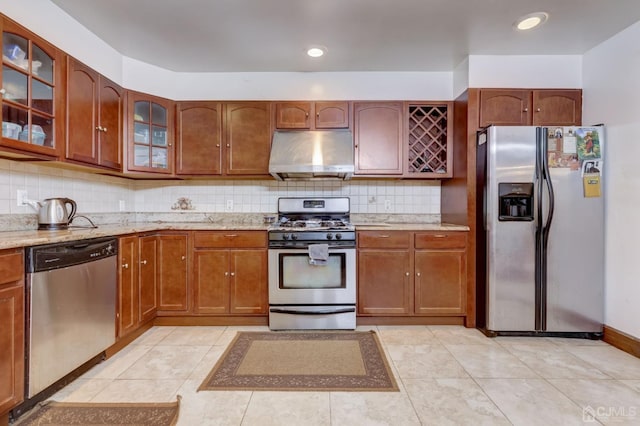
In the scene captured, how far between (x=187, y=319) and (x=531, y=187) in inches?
129

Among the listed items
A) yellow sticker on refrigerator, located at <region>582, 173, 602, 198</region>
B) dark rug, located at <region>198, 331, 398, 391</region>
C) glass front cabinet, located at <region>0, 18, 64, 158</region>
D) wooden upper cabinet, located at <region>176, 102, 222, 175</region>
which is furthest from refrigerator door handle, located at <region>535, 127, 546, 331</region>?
glass front cabinet, located at <region>0, 18, 64, 158</region>

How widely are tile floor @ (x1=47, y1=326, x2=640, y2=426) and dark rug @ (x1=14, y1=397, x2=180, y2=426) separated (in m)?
0.06

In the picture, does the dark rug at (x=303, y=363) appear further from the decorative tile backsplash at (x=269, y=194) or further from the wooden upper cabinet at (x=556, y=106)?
the wooden upper cabinet at (x=556, y=106)

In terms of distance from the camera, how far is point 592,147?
8.61ft

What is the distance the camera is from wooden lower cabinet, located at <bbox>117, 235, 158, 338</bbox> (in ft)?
8.11

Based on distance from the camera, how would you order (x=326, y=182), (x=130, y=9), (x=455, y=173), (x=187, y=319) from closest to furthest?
1. (x=130, y=9)
2. (x=187, y=319)
3. (x=455, y=173)
4. (x=326, y=182)

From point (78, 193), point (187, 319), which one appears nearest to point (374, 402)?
point (187, 319)

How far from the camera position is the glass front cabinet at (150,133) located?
3.00 meters

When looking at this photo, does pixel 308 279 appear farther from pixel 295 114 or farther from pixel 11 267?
pixel 11 267

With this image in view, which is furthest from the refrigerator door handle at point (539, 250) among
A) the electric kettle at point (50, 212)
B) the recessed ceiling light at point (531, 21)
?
the electric kettle at point (50, 212)

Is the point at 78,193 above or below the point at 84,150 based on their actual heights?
below

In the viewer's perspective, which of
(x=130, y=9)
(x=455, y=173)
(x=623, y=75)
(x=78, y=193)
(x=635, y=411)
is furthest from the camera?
(x=455, y=173)

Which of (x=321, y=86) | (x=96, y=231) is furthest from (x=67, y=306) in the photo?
(x=321, y=86)

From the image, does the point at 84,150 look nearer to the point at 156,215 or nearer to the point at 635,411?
the point at 156,215
